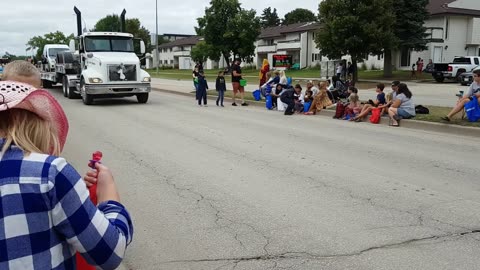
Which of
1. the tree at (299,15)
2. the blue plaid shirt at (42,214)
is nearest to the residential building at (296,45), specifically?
the tree at (299,15)

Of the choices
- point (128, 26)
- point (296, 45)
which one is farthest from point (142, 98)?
point (128, 26)

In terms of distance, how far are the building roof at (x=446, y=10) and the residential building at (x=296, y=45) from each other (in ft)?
61.2

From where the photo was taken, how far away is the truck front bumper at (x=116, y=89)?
1834 cm

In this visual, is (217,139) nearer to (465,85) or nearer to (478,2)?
(465,85)

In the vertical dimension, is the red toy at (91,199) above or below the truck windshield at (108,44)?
below

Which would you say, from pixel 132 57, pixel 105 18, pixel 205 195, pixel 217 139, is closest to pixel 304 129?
pixel 217 139

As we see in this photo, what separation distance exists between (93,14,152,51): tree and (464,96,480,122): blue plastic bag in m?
106

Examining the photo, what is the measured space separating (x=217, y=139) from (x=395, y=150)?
12.6 feet

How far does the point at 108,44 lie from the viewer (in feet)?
65.2

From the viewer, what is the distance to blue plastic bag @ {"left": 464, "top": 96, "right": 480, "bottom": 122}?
37.4 ft

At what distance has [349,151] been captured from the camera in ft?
29.2

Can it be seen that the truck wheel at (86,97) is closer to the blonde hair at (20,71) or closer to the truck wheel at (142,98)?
the truck wheel at (142,98)

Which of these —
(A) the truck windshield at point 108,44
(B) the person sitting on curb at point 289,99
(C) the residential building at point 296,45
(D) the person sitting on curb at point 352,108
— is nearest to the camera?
(D) the person sitting on curb at point 352,108

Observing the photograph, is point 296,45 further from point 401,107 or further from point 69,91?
point 401,107
